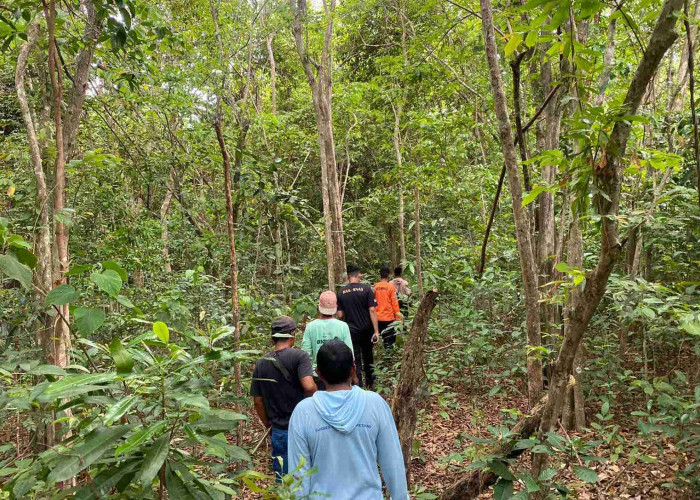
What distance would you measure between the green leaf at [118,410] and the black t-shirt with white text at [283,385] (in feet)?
6.88

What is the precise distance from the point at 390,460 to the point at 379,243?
39.6 ft

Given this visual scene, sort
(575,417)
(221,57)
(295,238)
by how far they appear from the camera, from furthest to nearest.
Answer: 1. (295,238)
2. (221,57)
3. (575,417)

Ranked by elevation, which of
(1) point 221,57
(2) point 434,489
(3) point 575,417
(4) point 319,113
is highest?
(1) point 221,57

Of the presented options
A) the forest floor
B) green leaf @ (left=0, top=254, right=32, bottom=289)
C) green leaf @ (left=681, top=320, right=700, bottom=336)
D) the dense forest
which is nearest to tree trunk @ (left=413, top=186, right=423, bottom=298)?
the dense forest

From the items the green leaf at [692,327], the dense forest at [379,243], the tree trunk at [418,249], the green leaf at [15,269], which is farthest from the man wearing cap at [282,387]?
the tree trunk at [418,249]

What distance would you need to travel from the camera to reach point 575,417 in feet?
16.5

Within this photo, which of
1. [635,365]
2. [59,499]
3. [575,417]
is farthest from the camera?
[635,365]

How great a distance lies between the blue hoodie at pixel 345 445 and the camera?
2.22 m

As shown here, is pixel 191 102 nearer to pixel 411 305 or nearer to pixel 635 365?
pixel 411 305


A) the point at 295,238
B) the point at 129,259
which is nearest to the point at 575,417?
the point at 129,259

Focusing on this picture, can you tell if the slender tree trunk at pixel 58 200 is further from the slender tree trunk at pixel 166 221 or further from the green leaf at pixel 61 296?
the slender tree trunk at pixel 166 221

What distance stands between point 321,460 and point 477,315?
4.59m

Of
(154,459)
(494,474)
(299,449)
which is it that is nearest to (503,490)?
(494,474)

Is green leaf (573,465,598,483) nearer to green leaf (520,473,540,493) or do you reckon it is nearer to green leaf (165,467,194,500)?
green leaf (520,473,540,493)
